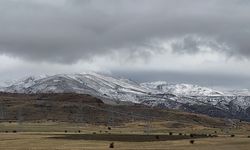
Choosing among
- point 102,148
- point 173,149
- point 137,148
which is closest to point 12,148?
point 102,148

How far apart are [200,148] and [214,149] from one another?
268 centimetres

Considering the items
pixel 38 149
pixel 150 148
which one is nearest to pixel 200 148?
pixel 150 148

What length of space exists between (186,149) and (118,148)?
11446mm

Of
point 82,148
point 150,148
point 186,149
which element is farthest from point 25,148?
point 186,149

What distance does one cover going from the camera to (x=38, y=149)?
3322 inches

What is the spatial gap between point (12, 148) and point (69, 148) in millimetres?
9621

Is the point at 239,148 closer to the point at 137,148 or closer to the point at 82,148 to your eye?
the point at 137,148

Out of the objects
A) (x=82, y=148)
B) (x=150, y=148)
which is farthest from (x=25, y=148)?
(x=150, y=148)

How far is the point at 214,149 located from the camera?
85500 millimetres

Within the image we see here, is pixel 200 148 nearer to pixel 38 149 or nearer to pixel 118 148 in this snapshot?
pixel 118 148

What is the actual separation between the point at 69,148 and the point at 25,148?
7290 millimetres

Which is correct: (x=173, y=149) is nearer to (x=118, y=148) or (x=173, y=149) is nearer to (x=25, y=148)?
(x=118, y=148)

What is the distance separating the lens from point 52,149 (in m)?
85.3

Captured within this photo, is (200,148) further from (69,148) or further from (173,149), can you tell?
(69,148)
